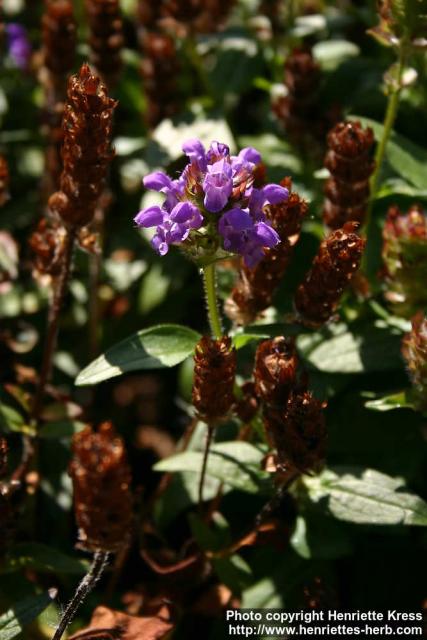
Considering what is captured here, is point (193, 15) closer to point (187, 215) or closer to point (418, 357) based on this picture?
point (187, 215)

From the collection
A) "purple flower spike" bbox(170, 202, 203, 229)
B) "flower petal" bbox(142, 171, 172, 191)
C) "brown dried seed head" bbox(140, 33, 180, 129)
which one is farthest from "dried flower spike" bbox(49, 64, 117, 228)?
"brown dried seed head" bbox(140, 33, 180, 129)

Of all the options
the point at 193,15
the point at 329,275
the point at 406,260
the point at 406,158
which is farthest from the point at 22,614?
the point at 193,15

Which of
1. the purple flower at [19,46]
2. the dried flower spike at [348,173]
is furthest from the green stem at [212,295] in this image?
the purple flower at [19,46]

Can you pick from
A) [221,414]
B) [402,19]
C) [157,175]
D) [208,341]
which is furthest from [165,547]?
[402,19]

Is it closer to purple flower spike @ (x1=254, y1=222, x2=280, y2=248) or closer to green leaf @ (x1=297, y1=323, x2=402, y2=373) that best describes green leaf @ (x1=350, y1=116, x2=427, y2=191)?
green leaf @ (x1=297, y1=323, x2=402, y2=373)

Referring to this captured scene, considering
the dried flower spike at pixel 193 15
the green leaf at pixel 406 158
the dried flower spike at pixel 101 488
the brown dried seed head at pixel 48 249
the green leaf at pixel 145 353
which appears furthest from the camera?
the dried flower spike at pixel 193 15

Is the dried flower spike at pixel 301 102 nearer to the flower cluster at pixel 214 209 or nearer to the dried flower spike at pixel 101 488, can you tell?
the flower cluster at pixel 214 209

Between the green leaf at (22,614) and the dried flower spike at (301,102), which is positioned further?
the dried flower spike at (301,102)
